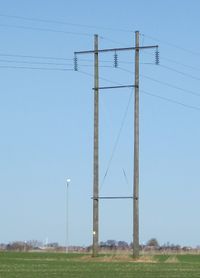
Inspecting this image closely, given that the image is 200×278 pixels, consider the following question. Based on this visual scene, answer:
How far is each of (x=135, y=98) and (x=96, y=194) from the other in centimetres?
624

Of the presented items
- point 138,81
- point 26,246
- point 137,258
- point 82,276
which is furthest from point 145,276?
point 26,246

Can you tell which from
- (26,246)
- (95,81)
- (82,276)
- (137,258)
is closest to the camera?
(82,276)

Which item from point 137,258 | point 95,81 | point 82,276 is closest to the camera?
point 82,276

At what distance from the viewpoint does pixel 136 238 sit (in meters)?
59.0

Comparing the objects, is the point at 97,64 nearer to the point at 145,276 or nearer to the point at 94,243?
the point at 94,243

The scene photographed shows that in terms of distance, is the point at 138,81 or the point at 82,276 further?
the point at 138,81

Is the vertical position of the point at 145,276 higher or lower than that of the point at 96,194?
lower

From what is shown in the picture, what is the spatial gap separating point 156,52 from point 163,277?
2713 cm

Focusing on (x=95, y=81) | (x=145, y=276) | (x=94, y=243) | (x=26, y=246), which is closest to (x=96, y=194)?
(x=94, y=243)

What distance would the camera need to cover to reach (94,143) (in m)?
61.5

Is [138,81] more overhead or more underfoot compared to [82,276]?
more overhead

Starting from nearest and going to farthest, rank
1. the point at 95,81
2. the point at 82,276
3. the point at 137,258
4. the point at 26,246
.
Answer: the point at 82,276, the point at 137,258, the point at 95,81, the point at 26,246

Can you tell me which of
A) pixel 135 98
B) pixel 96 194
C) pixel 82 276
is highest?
pixel 135 98

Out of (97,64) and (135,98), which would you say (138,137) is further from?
(97,64)
